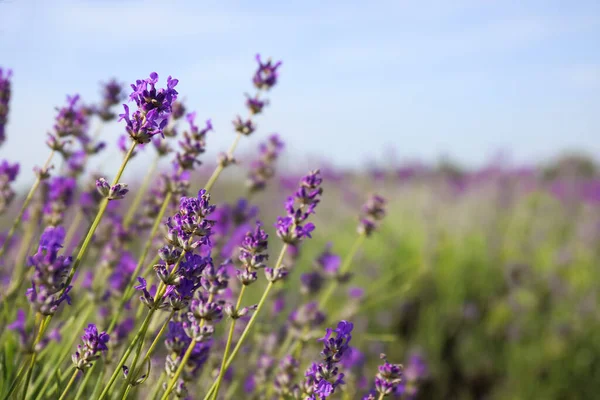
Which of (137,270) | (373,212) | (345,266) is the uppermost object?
(373,212)

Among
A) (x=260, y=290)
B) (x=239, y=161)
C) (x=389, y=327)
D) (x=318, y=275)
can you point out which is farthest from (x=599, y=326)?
(x=239, y=161)

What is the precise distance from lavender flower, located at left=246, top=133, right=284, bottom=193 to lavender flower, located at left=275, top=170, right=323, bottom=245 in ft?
3.60

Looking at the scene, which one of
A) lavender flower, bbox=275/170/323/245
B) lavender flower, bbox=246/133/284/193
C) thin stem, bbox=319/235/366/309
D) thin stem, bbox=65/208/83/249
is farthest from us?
lavender flower, bbox=246/133/284/193

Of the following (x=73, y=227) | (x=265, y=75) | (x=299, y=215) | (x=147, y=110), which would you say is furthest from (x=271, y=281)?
(x=73, y=227)

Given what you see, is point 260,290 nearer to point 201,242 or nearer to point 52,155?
point 52,155

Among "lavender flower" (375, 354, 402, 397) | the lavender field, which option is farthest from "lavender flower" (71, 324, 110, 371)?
"lavender flower" (375, 354, 402, 397)

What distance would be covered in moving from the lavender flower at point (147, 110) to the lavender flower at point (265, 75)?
2.49ft

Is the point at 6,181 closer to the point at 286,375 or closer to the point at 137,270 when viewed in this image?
the point at 137,270

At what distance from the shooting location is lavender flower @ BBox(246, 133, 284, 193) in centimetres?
245

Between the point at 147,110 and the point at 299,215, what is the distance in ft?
1.32

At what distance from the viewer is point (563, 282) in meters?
5.68

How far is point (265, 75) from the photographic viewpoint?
5.85 ft

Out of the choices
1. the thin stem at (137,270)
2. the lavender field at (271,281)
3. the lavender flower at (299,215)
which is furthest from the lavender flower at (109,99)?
the lavender flower at (299,215)

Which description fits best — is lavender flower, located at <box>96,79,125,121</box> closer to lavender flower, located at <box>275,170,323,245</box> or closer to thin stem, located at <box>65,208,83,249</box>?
thin stem, located at <box>65,208,83,249</box>
